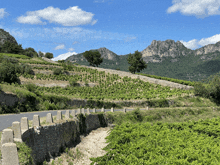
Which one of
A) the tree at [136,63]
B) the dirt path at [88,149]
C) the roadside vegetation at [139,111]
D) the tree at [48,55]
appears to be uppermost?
the tree at [48,55]

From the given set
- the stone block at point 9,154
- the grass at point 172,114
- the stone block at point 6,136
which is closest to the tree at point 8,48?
the grass at point 172,114

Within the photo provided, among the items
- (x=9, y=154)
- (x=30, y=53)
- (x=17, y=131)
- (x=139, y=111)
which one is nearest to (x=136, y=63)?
(x=139, y=111)

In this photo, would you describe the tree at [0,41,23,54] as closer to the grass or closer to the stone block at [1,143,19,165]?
the grass

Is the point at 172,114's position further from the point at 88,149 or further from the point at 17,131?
the point at 17,131

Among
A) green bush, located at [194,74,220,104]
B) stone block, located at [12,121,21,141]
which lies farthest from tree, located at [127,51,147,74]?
stone block, located at [12,121,21,141]

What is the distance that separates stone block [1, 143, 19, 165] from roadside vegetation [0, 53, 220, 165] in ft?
2.05

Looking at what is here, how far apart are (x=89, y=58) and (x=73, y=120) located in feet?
228

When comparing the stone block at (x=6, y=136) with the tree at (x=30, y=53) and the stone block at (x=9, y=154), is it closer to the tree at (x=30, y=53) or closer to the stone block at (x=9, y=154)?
the stone block at (x=9, y=154)

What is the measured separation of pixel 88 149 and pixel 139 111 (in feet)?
48.9

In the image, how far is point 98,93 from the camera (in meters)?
46.2

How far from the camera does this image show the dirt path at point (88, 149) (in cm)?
1435

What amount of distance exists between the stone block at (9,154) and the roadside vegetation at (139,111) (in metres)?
0.63

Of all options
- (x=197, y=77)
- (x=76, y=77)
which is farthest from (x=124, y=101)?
(x=197, y=77)

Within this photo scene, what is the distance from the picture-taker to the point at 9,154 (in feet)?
24.7
